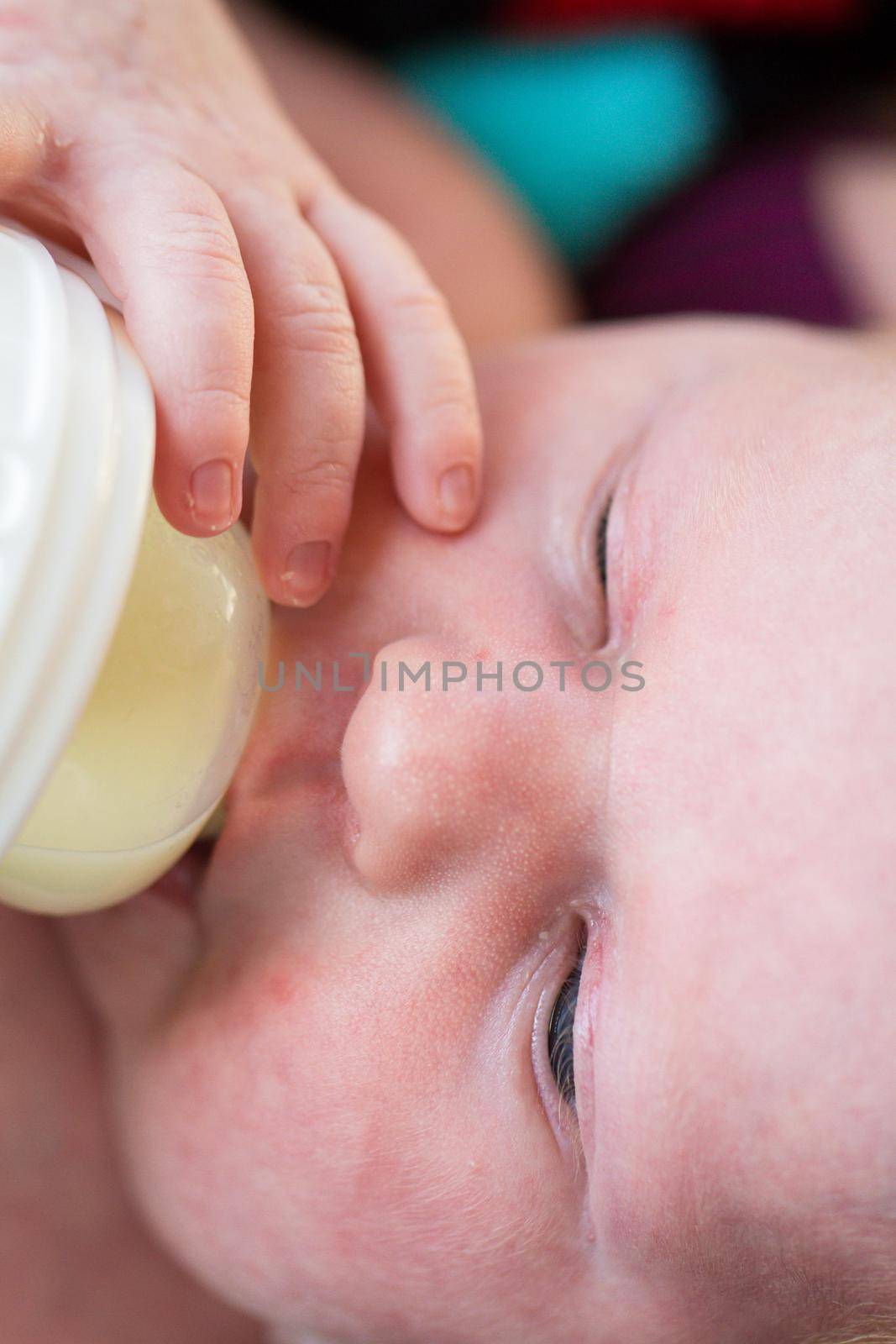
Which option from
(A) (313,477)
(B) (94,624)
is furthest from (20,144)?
(B) (94,624)

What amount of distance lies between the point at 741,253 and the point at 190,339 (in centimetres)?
106

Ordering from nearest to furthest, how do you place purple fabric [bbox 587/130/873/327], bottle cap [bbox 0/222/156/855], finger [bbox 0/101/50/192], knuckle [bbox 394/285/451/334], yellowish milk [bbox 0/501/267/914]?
bottle cap [bbox 0/222/156/855] < yellowish milk [bbox 0/501/267/914] < finger [bbox 0/101/50/192] < knuckle [bbox 394/285/451/334] < purple fabric [bbox 587/130/873/327]

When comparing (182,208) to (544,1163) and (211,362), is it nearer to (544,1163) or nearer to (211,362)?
(211,362)

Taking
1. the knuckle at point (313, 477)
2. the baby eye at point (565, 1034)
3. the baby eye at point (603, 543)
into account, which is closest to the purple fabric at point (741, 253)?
the baby eye at point (603, 543)

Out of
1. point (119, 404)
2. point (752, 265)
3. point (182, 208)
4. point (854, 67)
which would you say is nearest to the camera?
point (119, 404)

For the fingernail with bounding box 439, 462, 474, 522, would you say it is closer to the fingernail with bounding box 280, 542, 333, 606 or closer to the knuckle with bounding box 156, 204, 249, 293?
the fingernail with bounding box 280, 542, 333, 606

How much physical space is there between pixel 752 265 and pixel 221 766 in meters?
1.10

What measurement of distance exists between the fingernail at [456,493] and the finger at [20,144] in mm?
325

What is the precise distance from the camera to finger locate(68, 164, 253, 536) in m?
0.67

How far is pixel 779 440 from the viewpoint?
79 cm

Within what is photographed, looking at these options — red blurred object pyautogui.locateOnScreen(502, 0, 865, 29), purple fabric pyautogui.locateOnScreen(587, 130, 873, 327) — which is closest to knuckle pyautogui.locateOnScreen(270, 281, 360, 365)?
purple fabric pyautogui.locateOnScreen(587, 130, 873, 327)

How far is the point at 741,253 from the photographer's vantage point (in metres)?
1.54

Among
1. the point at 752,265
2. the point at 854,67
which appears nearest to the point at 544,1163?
the point at 752,265

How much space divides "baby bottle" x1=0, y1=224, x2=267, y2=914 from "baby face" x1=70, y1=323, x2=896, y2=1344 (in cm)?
10
